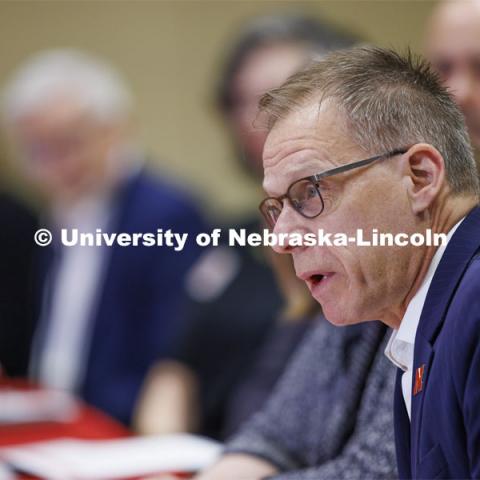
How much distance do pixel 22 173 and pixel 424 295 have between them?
98.9 inches

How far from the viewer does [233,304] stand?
105 inches

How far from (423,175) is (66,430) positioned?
1.30 m

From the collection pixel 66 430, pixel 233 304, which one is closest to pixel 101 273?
pixel 233 304

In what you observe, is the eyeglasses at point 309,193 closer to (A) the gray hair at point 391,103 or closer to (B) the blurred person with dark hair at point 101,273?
(A) the gray hair at point 391,103

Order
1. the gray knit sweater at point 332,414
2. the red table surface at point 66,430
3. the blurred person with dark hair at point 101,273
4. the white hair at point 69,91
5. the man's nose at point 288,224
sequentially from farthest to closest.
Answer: the white hair at point 69,91 → the blurred person with dark hair at point 101,273 → the red table surface at point 66,430 → the gray knit sweater at point 332,414 → the man's nose at point 288,224

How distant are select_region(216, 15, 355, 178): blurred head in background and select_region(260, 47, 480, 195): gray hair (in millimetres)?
1187

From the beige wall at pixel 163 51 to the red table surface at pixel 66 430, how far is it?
2.52 metres

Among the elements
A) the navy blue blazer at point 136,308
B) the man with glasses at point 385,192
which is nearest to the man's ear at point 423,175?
the man with glasses at point 385,192

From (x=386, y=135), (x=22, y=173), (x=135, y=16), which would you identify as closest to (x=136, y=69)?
(x=135, y=16)

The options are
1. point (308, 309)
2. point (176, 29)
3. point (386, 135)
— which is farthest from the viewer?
point (176, 29)

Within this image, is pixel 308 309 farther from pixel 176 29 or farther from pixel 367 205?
pixel 176 29

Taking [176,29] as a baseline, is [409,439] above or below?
below

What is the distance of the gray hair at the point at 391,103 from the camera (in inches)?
47.4

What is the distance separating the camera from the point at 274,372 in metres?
2.27
